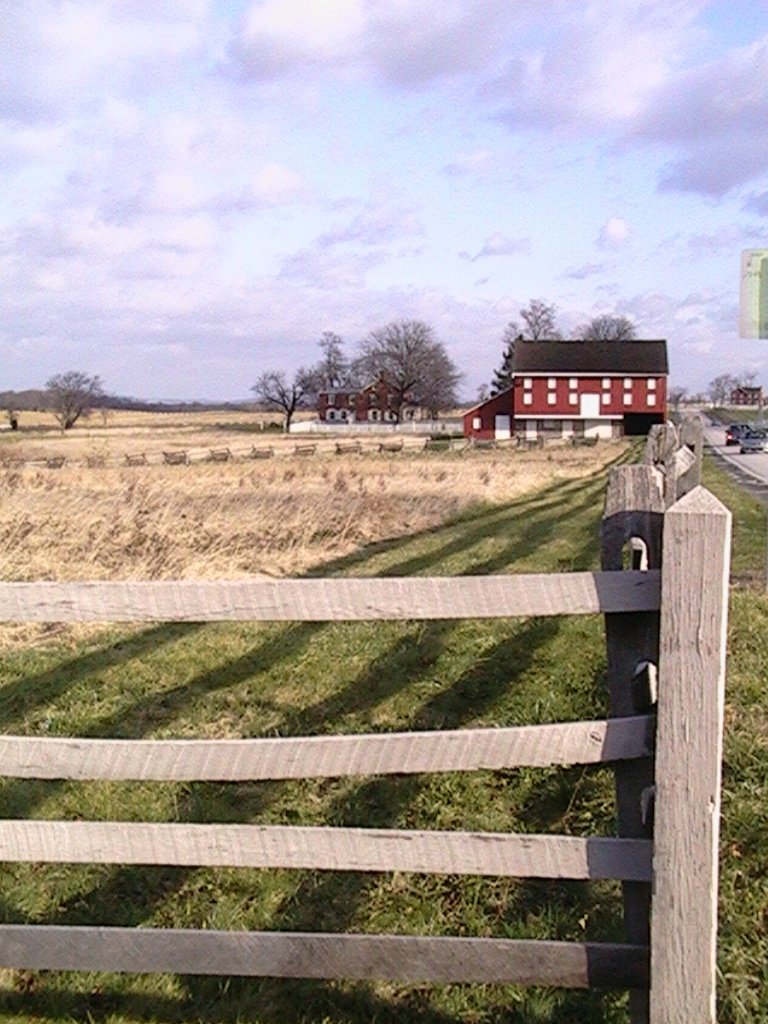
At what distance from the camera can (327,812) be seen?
3.95 m

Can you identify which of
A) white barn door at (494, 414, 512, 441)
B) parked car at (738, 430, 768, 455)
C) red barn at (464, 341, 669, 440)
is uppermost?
red barn at (464, 341, 669, 440)

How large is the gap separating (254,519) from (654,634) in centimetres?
1197

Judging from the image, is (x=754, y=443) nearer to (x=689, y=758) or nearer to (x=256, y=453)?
(x=256, y=453)

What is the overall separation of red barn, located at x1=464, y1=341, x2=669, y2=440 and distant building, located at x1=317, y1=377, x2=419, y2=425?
2806cm

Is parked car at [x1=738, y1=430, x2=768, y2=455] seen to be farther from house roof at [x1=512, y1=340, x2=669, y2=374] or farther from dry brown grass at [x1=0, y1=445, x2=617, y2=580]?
house roof at [x1=512, y1=340, x2=669, y2=374]

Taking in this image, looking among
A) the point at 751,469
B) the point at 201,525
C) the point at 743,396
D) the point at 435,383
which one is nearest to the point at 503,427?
the point at 435,383


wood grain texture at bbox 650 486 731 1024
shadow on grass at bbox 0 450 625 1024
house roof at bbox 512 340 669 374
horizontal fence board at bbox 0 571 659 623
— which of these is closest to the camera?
wood grain texture at bbox 650 486 731 1024

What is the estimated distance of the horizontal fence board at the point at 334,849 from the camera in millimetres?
2453

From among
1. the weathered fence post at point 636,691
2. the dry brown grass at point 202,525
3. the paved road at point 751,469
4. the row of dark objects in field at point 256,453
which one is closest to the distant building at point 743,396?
the row of dark objects in field at point 256,453

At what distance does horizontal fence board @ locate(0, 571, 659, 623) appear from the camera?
7.80ft

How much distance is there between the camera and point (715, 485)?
18.7m

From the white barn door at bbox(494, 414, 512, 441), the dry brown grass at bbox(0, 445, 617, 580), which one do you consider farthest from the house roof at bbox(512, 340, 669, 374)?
the dry brown grass at bbox(0, 445, 617, 580)

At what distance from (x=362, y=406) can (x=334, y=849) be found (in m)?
95.6

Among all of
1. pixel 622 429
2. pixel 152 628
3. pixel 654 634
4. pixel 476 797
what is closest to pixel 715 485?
pixel 152 628
